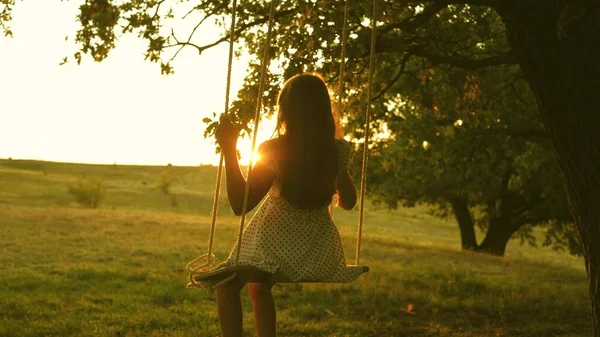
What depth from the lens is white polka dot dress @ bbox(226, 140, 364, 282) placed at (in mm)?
3953

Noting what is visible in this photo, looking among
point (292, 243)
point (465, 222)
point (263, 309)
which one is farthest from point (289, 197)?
point (465, 222)

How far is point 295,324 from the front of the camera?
8836mm

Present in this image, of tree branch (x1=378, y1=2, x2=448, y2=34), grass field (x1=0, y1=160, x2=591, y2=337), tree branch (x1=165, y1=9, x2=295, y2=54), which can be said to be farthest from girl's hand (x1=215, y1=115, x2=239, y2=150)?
tree branch (x1=165, y1=9, x2=295, y2=54)

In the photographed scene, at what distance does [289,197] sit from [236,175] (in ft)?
1.02

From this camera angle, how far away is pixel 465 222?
28297 millimetres

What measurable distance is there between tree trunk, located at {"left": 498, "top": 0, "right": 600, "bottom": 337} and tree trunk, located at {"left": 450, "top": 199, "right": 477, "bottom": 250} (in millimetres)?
21659

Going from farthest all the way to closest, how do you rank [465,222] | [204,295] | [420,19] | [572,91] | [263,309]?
[465,222]
[204,295]
[420,19]
[572,91]
[263,309]

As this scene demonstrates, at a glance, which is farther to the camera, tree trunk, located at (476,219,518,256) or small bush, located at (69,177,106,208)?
small bush, located at (69,177,106,208)

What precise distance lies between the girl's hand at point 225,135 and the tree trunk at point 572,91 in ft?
8.63

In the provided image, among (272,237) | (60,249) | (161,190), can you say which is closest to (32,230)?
(60,249)

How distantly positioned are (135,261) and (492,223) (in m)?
15.3

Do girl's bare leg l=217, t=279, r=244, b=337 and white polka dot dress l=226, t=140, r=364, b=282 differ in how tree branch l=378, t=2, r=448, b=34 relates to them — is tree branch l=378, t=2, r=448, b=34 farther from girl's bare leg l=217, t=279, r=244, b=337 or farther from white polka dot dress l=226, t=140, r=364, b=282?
girl's bare leg l=217, t=279, r=244, b=337

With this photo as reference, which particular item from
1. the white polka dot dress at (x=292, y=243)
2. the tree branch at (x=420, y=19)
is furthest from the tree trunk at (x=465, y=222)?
the white polka dot dress at (x=292, y=243)

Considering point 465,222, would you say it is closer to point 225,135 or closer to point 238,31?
point 238,31
